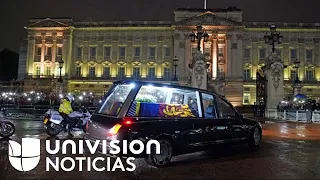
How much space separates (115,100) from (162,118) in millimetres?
1163

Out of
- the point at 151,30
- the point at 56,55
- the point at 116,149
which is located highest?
the point at 151,30

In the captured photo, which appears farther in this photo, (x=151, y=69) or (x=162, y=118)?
(x=151, y=69)

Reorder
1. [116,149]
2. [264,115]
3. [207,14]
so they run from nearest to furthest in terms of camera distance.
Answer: [116,149] → [264,115] → [207,14]

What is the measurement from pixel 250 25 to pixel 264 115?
4977cm

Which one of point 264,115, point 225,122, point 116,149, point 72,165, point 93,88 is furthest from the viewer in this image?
point 93,88

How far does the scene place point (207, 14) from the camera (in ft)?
227

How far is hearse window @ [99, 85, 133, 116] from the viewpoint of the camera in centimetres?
703

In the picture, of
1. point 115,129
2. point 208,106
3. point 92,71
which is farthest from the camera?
point 92,71

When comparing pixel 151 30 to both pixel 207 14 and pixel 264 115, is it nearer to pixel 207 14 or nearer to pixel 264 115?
pixel 207 14

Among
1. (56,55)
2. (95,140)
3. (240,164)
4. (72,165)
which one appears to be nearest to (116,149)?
(95,140)

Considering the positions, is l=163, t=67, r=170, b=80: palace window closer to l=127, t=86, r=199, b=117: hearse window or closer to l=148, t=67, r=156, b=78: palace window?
l=148, t=67, r=156, b=78: palace window

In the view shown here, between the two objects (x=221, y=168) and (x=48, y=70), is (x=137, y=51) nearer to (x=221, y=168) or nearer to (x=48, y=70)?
(x=48, y=70)

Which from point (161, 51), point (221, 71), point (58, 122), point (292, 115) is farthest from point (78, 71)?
point (58, 122)

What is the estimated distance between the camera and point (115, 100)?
7.31 metres
